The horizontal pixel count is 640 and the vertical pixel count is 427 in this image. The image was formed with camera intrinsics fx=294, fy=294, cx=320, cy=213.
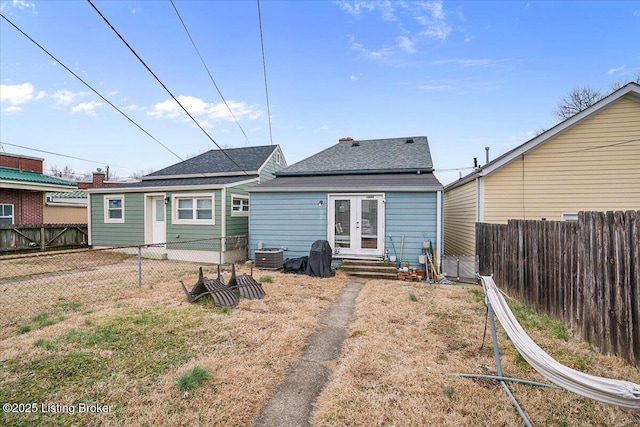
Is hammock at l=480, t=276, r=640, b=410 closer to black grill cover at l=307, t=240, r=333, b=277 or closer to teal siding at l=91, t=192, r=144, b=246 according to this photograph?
black grill cover at l=307, t=240, r=333, b=277

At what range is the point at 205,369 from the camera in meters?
3.14

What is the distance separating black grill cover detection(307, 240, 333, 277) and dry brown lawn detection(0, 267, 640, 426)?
10.7 feet

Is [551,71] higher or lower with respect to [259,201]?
higher

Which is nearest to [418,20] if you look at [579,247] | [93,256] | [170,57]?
[170,57]

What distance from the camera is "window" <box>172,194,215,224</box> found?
1123cm

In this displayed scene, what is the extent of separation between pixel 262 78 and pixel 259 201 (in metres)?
4.38

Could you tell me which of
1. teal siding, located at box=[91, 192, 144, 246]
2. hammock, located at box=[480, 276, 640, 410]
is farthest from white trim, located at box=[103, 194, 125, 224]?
hammock, located at box=[480, 276, 640, 410]

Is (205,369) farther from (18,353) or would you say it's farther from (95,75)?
(95,75)

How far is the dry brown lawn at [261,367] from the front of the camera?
2.51 meters

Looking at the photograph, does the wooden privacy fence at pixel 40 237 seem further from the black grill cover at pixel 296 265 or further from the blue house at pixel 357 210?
the black grill cover at pixel 296 265

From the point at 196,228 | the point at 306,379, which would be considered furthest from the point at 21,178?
the point at 306,379

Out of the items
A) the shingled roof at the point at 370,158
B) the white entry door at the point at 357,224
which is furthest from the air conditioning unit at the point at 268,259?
the shingled roof at the point at 370,158

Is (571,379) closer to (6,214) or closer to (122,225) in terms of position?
(122,225)

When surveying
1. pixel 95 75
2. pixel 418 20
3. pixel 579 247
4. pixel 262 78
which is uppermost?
pixel 418 20
